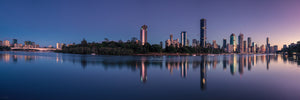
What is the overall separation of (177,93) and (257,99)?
5.23 metres

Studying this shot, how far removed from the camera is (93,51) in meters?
131

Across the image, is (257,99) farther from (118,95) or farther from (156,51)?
(156,51)

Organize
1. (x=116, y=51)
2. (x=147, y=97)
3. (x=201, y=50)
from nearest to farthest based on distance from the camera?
(x=147, y=97) → (x=116, y=51) → (x=201, y=50)

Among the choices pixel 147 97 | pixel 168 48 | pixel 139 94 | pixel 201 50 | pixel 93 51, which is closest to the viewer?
pixel 147 97

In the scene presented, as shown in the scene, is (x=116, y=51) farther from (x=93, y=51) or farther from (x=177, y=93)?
(x=177, y=93)

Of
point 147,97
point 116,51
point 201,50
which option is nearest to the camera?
point 147,97

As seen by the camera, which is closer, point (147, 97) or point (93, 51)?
point (147, 97)

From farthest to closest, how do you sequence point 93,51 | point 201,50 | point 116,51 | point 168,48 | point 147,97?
1. point 201,50
2. point 168,48
3. point 93,51
4. point 116,51
5. point 147,97

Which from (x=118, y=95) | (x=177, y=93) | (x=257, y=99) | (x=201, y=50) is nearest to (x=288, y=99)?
(x=257, y=99)

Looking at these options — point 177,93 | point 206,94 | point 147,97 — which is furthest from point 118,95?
point 206,94

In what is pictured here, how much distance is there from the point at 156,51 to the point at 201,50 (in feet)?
277

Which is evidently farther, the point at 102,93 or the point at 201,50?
the point at 201,50

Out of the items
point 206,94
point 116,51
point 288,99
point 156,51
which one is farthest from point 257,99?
point 156,51

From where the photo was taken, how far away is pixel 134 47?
13388 cm
